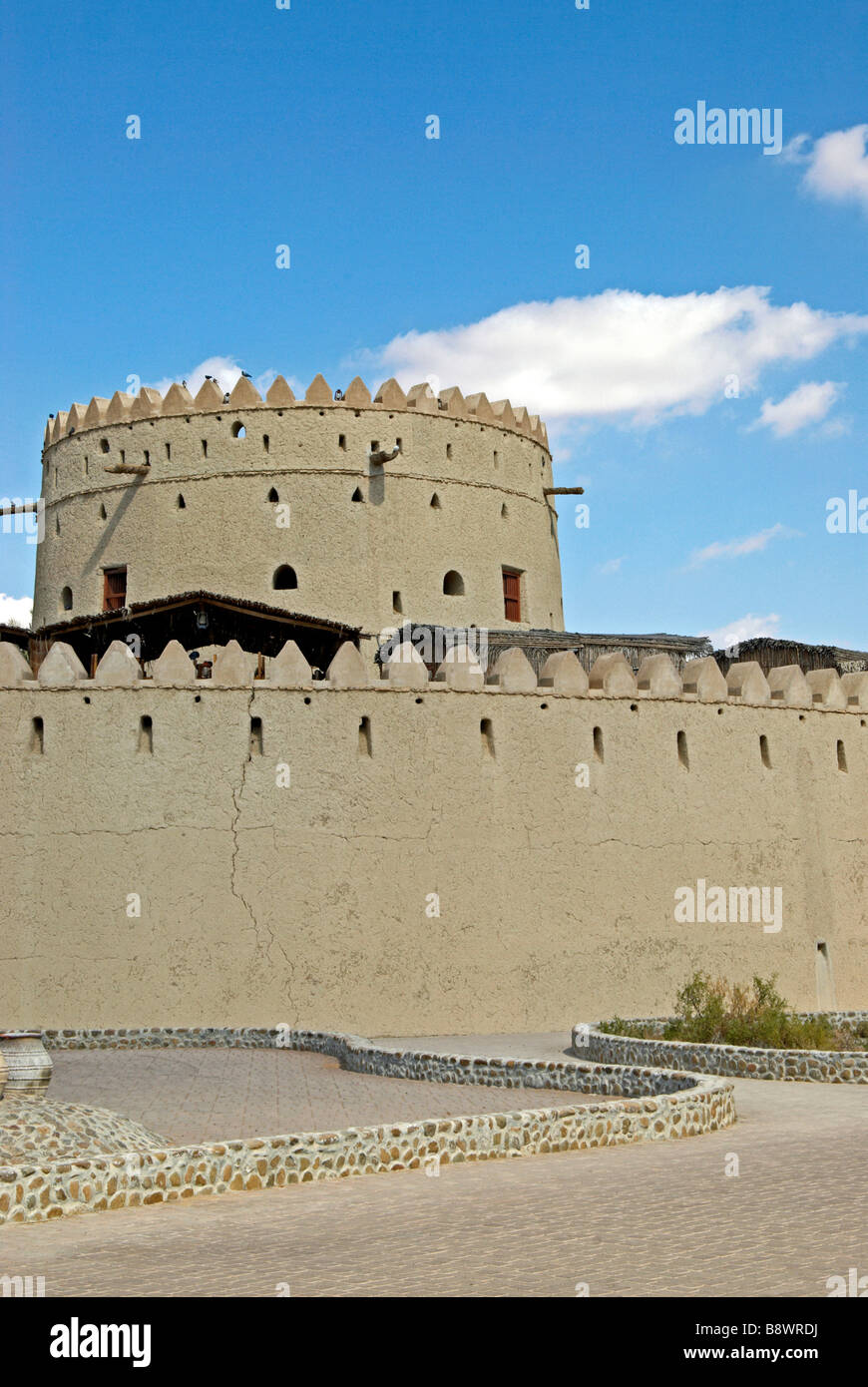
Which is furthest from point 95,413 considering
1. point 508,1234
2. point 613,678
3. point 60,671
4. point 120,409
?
point 508,1234

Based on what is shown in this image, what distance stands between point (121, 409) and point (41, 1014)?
1203 centimetres

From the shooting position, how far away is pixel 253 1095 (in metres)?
11.3

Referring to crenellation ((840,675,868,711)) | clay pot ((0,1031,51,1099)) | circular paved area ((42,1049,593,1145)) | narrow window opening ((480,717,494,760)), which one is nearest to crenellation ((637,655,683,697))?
narrow window opening ((480,717,494,760))

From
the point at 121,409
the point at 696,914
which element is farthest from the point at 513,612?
the point at 696,914

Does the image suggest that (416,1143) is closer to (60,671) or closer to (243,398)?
(60,671)

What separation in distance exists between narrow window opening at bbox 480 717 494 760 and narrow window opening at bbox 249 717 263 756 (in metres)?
2.54

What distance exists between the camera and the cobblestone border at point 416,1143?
730 cm

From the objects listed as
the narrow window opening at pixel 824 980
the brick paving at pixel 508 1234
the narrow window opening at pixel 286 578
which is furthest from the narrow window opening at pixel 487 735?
the brick paving at pixel 508 1234

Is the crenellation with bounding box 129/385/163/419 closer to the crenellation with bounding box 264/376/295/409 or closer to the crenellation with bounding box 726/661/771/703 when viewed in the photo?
the crenellation with bounding box 264/376/295/409

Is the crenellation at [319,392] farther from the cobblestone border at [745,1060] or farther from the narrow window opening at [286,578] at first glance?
the cobblestone border at [745,1060]

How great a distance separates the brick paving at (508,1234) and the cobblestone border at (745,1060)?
3686 mm

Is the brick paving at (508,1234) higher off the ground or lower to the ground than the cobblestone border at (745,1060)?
lower

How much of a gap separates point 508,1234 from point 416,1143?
2137mm

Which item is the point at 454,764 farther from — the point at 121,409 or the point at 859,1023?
the point at 121,409
